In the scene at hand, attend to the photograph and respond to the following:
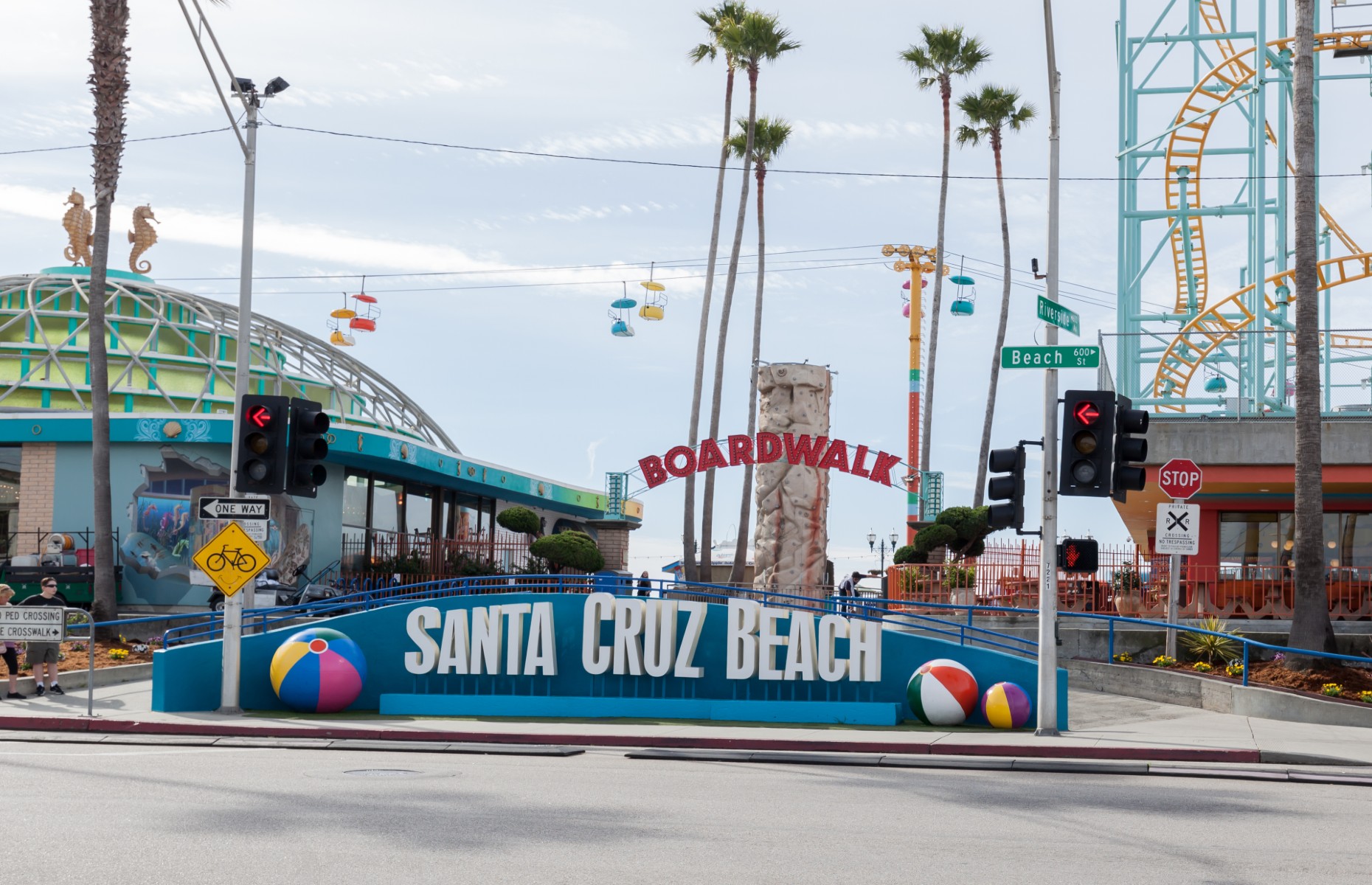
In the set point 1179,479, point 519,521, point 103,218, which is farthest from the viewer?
point 519,521

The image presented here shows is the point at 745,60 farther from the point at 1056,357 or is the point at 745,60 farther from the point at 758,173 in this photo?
the point at 1056,357

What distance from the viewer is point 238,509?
19016 mm

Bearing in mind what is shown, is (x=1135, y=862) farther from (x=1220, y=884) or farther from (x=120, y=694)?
(x=120, y=694)

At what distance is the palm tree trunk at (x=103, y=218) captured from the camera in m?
29.7

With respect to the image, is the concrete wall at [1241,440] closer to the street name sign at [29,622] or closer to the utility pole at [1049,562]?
the utility pole at [1049,562]

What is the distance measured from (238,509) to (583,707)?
18.5 ft

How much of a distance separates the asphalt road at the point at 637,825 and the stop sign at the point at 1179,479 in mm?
8942

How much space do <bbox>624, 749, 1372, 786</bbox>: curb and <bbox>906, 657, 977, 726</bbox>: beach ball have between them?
306cm

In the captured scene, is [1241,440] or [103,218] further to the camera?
[103,218]

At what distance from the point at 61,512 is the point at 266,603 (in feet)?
24.5

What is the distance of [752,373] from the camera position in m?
50.4

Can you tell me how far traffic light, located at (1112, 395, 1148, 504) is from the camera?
57.2 feet

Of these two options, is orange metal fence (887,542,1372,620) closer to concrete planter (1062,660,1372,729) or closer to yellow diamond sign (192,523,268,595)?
concrete planter (1062,660,1372,729)

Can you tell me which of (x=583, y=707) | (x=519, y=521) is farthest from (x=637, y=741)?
(x=519, y=521)
